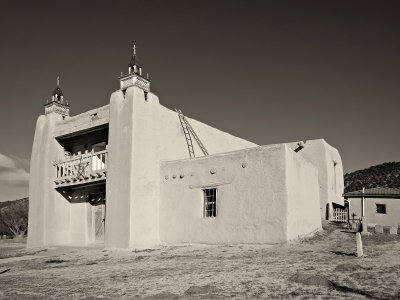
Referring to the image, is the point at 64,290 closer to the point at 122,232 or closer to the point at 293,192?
the point at 122,232

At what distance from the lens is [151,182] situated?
19078mm

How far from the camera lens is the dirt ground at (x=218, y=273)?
8.27 meters

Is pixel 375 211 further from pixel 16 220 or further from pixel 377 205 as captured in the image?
pixel 16 220

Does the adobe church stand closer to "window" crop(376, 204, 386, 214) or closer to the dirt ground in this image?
the dirt ground

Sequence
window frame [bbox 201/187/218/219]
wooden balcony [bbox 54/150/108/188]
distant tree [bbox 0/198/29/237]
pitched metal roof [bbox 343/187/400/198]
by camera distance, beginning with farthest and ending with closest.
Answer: distant tree [bbox 0/198/29/237] → pitched metal roof [bbox 343/187/400/198] → wooden balcony [bbox 54/150/108/188] → window frame [bbox 201/187/218/219]

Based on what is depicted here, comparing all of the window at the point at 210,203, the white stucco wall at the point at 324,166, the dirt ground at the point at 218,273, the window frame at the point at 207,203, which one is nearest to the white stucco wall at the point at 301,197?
the dirt ground at the point at 218,273

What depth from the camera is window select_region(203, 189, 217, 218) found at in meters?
17.9

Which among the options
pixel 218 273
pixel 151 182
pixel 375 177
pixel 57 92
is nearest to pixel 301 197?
pixel 151 182

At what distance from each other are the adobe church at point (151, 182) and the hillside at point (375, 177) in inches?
1194

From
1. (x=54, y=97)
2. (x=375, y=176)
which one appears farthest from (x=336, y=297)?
(x=375, y=176)

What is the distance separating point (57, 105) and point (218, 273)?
16.8m

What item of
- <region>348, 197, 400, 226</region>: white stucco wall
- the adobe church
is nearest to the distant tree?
the adobe church

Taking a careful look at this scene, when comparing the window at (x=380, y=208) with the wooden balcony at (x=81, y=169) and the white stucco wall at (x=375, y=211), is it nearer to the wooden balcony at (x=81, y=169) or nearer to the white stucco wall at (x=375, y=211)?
the white stucco wall at (x=375, y=211)

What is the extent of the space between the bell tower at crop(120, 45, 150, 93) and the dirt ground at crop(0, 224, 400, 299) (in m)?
7.59
